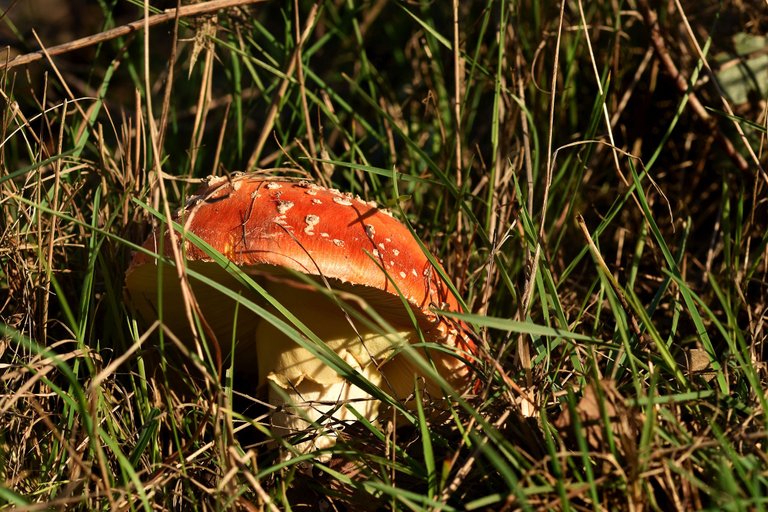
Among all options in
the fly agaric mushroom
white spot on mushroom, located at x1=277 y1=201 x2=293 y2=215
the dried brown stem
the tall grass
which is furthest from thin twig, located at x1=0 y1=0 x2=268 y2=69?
the dried brown stem

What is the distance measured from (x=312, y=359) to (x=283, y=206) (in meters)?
0.40

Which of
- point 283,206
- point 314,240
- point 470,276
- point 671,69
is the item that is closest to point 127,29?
point 283,206

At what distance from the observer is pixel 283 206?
1.49 metres

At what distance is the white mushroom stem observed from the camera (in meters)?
1.69

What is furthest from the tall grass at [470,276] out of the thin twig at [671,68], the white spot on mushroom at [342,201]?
the white spot on mushroom at [342,201]

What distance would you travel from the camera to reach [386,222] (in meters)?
1.61

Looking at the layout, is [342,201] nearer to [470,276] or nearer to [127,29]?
[470,276]

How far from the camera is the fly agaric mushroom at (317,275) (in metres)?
1.44

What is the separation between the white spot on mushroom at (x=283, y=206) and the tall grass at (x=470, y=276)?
0.15 meters

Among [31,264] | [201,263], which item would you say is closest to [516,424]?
[201,263]

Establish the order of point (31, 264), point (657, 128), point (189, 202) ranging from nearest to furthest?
point (189, 202) → point (31, 264) → point (657, 128)

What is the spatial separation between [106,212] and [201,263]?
2.00ft

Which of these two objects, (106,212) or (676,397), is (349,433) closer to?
(676,397)

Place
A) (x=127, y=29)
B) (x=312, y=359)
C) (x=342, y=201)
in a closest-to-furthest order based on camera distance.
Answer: (x=342, y=201) < (x=312, y=359) < (x=127, y=29)
